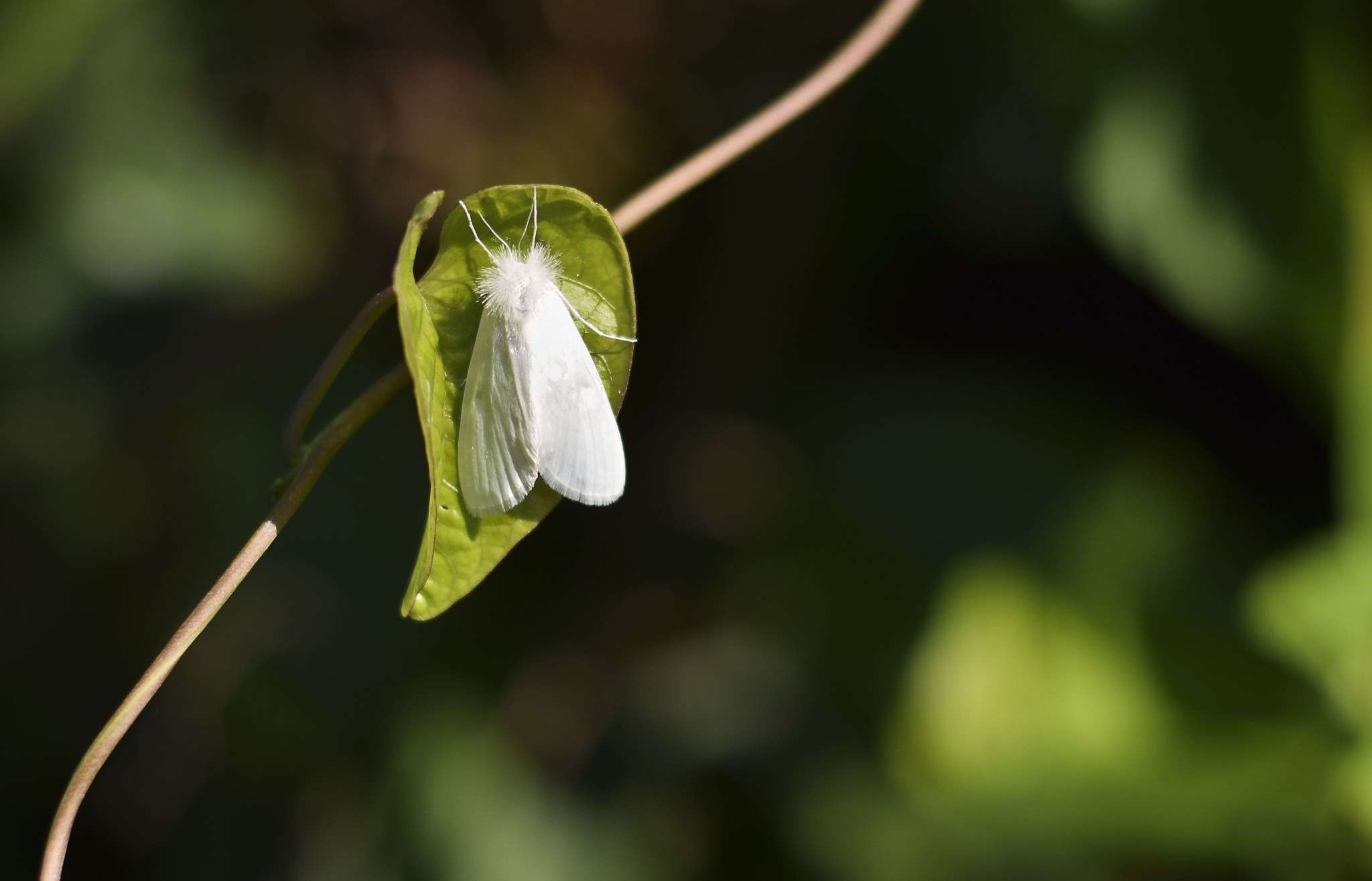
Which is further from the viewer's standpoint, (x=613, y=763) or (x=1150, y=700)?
(x=613, y=763)

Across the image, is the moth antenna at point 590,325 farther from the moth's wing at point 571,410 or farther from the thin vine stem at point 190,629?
the thin vine stem at point 190,629

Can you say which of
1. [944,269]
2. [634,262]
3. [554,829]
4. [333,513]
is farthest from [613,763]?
[944,269]

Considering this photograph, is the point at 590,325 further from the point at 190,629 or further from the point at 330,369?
the point at 190,629

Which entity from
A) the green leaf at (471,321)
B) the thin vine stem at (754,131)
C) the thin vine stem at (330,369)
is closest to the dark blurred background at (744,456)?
the thin vine stem at (754,131)

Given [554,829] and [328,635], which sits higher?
[328,635]

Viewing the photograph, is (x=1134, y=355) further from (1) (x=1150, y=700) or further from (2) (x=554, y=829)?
(2) (x=554, y=829)


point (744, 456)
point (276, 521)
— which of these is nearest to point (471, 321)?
point (276, 521)
